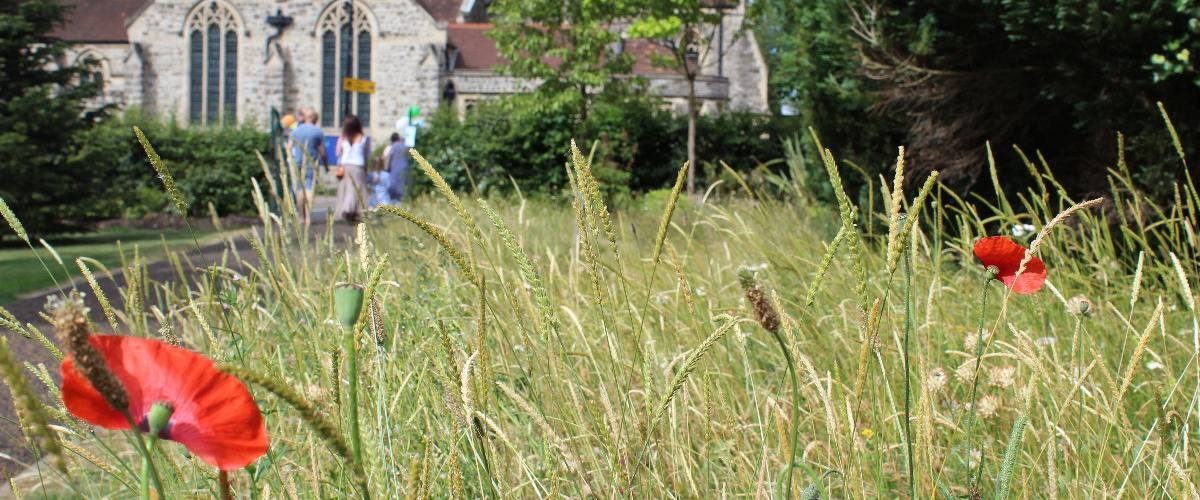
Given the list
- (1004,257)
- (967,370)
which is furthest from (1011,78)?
(1004,257)

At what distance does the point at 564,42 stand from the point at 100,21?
35.2 metres

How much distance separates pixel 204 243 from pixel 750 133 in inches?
433

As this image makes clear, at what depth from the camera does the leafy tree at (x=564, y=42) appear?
17953mm

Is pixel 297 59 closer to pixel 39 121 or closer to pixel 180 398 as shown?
pixel 39 121

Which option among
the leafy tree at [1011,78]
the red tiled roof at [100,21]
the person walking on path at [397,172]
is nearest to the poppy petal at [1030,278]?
the leafy tree at [1011,78]

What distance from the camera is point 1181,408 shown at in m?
2.57

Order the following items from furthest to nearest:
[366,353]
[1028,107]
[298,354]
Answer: [1028,107] < [366,353] < [298,354]

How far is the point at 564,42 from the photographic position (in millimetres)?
19141

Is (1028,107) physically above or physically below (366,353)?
above

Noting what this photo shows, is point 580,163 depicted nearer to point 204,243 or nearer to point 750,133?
point 204,243

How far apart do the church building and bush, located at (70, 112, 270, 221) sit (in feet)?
55.1

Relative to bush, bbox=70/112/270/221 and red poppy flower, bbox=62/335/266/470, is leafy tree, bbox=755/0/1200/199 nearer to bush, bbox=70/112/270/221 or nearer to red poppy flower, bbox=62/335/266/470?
red poppy flower, bbox=62/335/266/470

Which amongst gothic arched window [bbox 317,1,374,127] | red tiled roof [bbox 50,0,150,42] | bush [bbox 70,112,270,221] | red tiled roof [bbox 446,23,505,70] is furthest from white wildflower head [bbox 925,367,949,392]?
red tiled roof [bbox 50,0,150,42]

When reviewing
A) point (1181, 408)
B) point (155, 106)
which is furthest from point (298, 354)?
point (155, 106)
